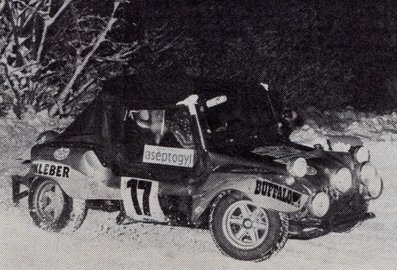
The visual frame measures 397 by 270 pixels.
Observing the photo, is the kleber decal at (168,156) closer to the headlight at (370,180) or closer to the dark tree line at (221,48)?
the headlight at (370,180)

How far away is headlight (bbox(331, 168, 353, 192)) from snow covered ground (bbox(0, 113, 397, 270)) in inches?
25.8

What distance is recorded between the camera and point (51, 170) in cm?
663

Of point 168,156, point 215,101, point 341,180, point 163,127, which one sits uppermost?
point 215,101

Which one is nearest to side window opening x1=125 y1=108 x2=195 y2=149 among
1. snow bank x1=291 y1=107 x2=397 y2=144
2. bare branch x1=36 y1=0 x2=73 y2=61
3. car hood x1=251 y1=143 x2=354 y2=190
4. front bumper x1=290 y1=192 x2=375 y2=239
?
car hood x1=251 y1=143 x2=354 y2=190

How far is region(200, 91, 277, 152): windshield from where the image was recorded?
6012mm

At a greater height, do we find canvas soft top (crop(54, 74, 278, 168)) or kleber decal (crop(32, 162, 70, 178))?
canvas soft top (crop(54, 74, 278, 168))

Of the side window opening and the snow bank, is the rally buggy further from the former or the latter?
the snow bank

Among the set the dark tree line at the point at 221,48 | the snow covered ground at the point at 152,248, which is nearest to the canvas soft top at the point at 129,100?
the snow covered ground at the point at 152,248

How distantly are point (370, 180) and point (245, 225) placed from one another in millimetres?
1563

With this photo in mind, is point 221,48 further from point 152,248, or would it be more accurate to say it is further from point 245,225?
point 245,225

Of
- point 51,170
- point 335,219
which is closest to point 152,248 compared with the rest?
Answer: point 51,170

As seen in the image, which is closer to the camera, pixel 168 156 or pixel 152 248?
pixel 152 248

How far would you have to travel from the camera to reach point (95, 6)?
1580 cm

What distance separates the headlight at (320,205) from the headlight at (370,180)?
838mm
